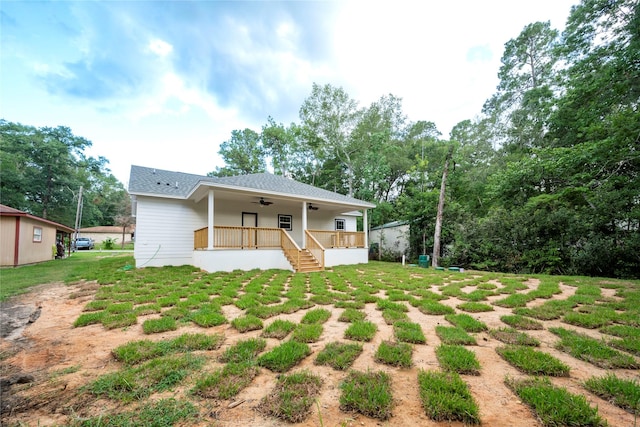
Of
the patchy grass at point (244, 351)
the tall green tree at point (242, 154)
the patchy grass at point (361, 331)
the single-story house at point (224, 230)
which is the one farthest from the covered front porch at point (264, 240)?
the tall green tree at point (242, 154)

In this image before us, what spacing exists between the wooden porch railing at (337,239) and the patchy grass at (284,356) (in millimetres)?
8008

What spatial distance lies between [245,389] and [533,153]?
14208 millimetres

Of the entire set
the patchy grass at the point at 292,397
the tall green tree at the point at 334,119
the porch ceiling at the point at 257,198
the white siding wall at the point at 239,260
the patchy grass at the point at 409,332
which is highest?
the tall green tree at the point at 334,119

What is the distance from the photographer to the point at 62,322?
3727 mm

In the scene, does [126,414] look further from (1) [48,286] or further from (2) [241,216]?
(2) [241,216]

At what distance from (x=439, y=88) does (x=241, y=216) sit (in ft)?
53.9

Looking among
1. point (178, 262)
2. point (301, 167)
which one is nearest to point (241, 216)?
point (178, 262)

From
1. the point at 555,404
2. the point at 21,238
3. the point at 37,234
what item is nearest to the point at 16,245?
the point at 21,238

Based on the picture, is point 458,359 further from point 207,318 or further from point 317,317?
point 207,318

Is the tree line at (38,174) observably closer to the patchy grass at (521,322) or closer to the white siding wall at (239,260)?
the white siding wall at (239,260)

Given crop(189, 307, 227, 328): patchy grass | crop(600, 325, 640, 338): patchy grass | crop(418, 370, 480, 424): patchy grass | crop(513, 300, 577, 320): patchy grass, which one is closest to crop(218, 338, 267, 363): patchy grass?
crop(189, 307, 227, 328): patchy grass

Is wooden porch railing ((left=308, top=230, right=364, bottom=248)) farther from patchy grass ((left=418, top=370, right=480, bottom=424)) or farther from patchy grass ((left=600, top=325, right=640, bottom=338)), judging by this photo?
patchy grass ((left=418, top=370, right=480, bottom=424))

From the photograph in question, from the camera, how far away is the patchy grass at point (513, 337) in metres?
2.80

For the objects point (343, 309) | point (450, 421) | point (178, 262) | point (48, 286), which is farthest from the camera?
point (178, 262)
